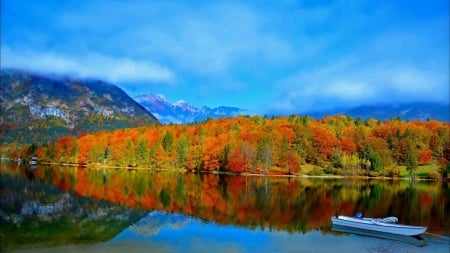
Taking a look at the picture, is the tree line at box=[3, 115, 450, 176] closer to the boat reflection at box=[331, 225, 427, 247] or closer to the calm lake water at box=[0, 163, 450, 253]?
the calm lake water at box=[0, 163, 450, 253]

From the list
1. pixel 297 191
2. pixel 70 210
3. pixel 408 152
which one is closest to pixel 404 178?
pixel 408 152

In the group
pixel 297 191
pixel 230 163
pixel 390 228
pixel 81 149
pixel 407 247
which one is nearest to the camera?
pixel 407 247

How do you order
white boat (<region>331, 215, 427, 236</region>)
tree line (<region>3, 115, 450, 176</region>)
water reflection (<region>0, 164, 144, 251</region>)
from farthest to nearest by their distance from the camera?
1. tree line (<region>3, 115, 450, 176</region>)
2. white boat (<region>331, 215, 427, 236</region>)
3. water reflection (<region>0, 164, 144, 251</region>)

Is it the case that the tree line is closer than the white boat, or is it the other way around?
the white boat

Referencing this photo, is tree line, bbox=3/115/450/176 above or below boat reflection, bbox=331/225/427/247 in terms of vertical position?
above

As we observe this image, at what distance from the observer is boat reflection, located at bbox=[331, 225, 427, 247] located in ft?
137

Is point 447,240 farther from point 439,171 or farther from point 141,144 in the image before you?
point 141,144

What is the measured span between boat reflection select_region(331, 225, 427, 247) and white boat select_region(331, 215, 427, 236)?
0.30 meters

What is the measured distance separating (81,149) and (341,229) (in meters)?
159

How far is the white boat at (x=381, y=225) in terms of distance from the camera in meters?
43.4

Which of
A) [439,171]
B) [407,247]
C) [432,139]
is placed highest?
[432,139]

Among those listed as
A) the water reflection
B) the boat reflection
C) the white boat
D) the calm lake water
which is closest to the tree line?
the calm lake water

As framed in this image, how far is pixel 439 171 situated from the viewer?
5197 inches

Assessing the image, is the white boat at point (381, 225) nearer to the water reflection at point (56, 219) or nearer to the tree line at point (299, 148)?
the water reflection at point (56, 219)
